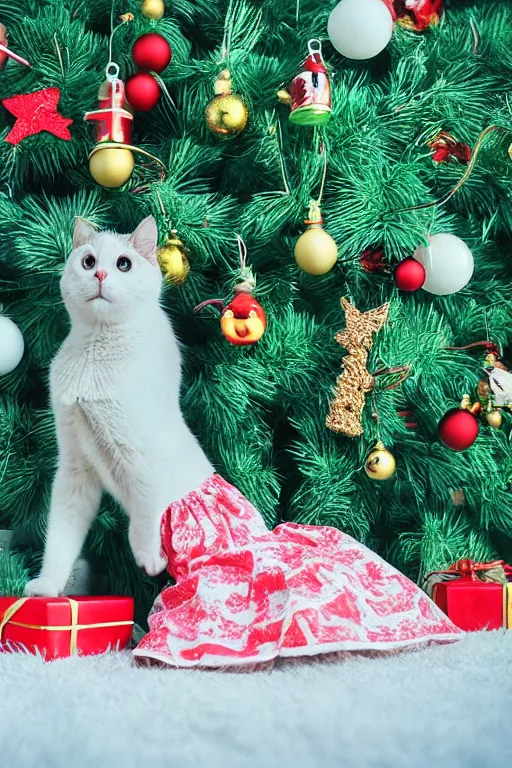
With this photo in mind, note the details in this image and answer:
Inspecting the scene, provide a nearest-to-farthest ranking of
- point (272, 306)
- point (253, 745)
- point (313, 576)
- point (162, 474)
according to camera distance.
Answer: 1. point (253, 745)
2. point (313, 576)
3. point (162, 474)
4. point (272, 306)

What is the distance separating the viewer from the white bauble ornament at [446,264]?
1.02m

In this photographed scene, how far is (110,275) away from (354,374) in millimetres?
321

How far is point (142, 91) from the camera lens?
3.32 ft

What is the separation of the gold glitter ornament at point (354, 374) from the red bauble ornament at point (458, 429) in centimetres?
10

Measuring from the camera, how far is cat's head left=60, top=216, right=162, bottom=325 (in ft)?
3.14

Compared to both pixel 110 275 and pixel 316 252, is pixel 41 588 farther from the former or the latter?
pixel 316 252

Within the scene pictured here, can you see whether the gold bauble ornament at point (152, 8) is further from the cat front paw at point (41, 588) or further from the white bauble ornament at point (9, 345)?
the cat front paw at point (41, 588)

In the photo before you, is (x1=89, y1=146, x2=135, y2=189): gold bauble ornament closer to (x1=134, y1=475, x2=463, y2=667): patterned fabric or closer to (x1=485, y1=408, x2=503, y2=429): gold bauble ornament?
(x1=134, y1=475, x2=463, y2=667): patterned fabric

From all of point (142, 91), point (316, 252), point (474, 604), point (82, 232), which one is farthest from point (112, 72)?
point (474, 604)

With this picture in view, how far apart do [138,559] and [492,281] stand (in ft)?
1.96

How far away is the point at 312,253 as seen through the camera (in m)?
0.98

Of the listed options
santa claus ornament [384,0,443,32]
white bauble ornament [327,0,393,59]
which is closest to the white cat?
white bauble ornament [327,0,393,59]

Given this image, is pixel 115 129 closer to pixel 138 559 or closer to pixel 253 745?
pixel 138 559

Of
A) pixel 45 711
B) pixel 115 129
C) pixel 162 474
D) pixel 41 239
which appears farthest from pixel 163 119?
pixel 45 711
